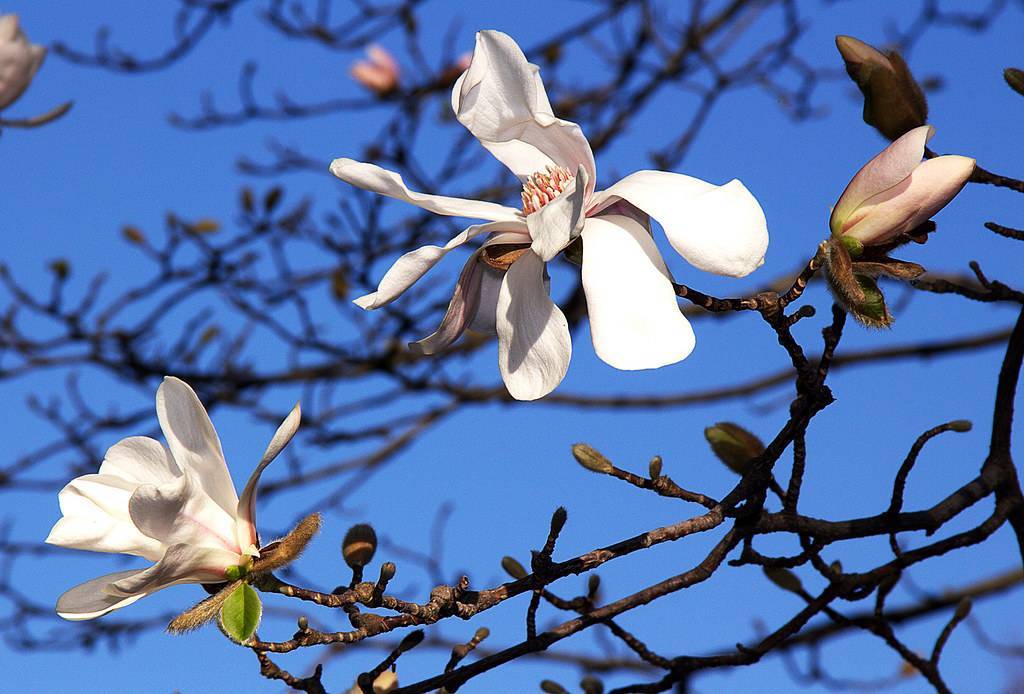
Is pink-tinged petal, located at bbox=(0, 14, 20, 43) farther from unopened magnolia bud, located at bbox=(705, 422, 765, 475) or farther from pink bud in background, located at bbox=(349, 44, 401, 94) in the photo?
pink bud in background, located at bbox=(349, 44, 401, 94)

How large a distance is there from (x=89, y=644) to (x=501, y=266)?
8.52 ft

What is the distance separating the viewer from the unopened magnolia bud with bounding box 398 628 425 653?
1107 millimetres

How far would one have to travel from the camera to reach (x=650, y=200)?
0.91 metres

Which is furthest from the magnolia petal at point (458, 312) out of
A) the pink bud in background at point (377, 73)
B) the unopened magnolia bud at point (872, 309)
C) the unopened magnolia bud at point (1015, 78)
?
the pink bud in background at point (377, 73)

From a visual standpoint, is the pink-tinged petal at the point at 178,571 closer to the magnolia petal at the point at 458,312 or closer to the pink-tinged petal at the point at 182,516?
the pink-tinged petal at the point at 182,516

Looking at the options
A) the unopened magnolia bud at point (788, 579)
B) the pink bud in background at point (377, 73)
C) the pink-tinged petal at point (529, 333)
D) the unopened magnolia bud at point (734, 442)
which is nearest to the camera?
the pink-tinged petal at point (529, 333)

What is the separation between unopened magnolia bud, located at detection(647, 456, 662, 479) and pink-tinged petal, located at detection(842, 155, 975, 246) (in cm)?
28

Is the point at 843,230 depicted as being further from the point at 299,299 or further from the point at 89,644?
the point at 89,644

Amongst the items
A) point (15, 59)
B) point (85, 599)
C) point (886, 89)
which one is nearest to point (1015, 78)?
point (886, 89)

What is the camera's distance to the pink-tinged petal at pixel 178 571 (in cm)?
92

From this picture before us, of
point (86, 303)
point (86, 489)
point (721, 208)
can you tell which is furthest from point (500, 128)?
point (86, 303)

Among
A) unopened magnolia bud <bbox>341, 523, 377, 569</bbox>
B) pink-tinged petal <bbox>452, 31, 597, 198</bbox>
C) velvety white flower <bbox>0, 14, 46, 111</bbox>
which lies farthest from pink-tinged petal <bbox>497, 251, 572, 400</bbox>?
velvety white flower <bbox>0, 14, 46, 111</bbox>

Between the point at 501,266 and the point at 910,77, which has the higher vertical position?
the point at 910,77

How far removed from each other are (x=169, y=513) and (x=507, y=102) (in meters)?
0.46
